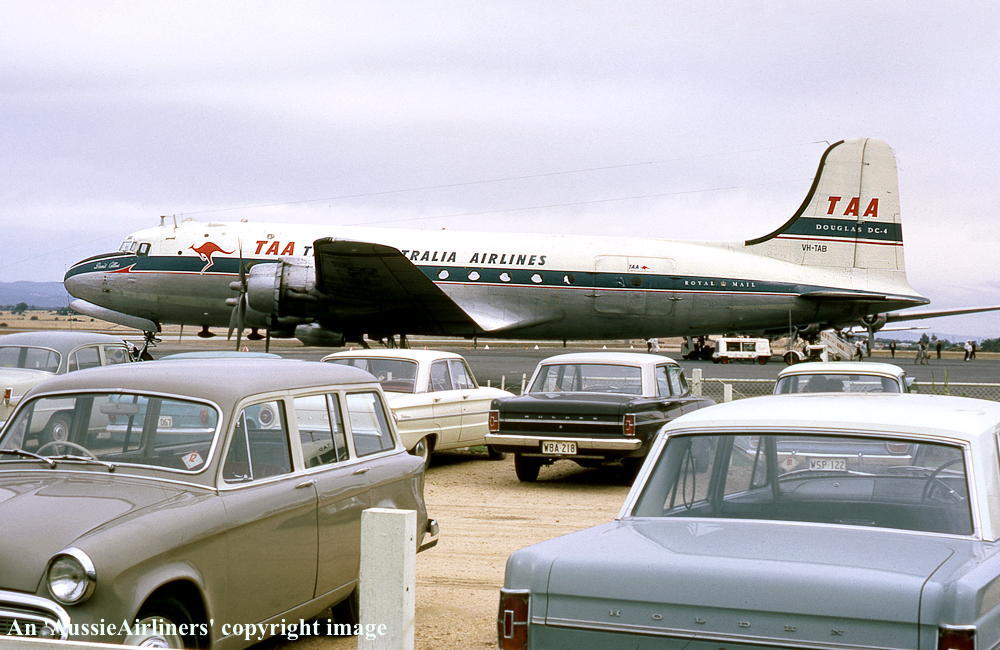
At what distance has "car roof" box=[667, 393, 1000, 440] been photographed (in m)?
4.74

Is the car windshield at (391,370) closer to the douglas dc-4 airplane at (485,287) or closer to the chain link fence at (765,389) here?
the chain link fence at (765,389)

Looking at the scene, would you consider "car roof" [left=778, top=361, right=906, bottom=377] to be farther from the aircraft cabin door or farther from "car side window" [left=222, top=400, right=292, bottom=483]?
the aircraft cabin door

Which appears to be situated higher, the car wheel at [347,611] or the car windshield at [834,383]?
the car windshield at [834,383]

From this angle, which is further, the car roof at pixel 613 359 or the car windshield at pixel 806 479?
the car roof at pixel 613 359

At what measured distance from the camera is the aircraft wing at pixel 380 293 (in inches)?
1015

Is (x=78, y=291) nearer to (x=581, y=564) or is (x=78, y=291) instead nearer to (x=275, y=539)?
(x=275, y=539)

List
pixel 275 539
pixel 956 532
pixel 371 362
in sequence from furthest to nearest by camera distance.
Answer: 1. pixel 371 362
2. pixel 275 539
3. pixel 956 532

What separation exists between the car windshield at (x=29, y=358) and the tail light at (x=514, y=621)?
12.2 meters

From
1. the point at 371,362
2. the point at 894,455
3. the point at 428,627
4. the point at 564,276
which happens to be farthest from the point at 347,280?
the point at 894,455

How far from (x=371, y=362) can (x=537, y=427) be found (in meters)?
2.67

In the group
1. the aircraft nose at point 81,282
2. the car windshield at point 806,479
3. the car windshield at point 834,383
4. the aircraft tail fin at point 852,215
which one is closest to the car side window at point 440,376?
the car windshield at point 834,383

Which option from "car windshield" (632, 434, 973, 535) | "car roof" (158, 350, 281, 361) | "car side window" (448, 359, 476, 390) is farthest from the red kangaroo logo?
"car windshield" (632, 434, 973, 535)

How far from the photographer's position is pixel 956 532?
4.40 metres

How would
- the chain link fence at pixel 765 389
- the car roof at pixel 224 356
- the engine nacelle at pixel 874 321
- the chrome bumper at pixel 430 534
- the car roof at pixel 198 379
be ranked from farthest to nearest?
1. the engine nacelle at pixel 874 321
2. the chain link fence at pixel 765 389
3. the car roof at pixel 224 356
4. the chrome bumper at pixel 430 534
5. the car roof at pixel 198 379
